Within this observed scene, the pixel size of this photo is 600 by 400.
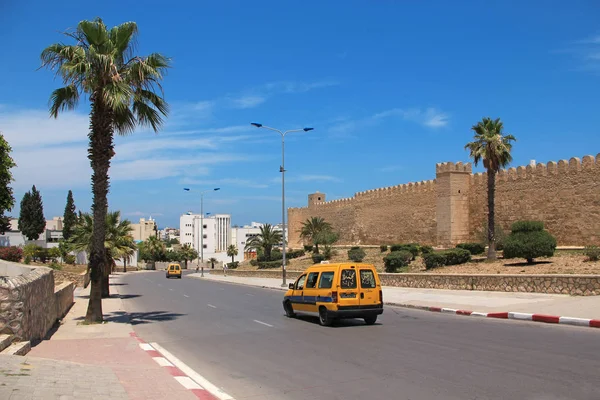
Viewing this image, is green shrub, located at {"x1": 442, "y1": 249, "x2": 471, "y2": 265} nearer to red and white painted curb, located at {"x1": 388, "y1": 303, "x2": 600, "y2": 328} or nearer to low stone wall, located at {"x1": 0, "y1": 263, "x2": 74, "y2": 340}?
red and white painted curb, located at {"x1": 388, "y1": 303, "x2": 600, "y2": 328}

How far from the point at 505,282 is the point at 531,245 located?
635cm

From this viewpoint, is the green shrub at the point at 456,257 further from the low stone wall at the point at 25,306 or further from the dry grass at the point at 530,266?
the low stone wall at the point at 25,306

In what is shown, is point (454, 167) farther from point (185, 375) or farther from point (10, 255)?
point (185, 375)

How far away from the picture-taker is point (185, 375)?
8523mm

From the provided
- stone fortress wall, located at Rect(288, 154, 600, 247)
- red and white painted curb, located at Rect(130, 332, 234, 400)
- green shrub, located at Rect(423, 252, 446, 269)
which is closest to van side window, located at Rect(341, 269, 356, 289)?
red and white painted curb, located at Rect(130, 332, 234, 400)

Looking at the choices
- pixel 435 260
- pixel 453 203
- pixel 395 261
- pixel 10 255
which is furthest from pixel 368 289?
pixel 453 203

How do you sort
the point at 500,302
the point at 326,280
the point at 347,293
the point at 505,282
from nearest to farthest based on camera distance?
the point at 347,293, the point at 326,280, the point at 500,302, the point at 505,282

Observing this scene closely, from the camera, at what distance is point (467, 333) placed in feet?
41.3

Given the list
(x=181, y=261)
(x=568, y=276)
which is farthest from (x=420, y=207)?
(x=181, y=261)

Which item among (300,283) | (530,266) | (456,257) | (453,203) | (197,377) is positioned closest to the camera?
(197,377)

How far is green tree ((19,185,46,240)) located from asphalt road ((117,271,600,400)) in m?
76.3

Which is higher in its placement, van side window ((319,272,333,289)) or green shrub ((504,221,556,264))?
green shrub ((504,221,556,264))

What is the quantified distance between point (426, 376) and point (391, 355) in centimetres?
187

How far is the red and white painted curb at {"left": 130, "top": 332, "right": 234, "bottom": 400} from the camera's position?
725cm
